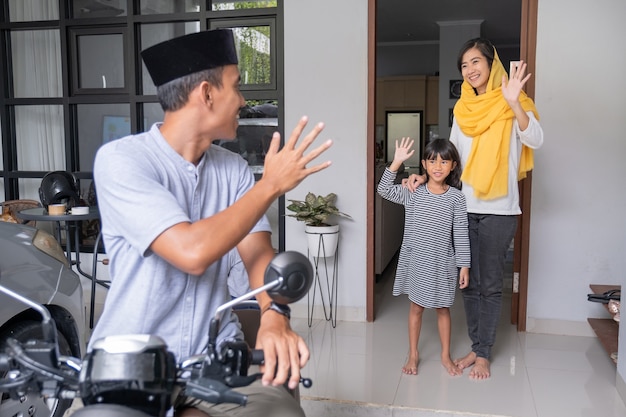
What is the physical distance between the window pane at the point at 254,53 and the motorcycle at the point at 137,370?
3366mm

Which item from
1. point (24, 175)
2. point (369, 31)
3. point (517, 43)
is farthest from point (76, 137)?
point (517, 43)

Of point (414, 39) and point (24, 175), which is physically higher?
point (414, 39)

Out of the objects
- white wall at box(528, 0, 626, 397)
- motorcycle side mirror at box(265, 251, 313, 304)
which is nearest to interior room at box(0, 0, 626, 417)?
white wall at box(528, 0, 626, 397)

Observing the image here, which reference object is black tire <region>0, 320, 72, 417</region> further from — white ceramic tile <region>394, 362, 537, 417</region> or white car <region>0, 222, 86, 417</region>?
white ceramic tile <region>394, 362, 537, 417</region>

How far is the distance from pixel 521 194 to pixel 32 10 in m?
3.82

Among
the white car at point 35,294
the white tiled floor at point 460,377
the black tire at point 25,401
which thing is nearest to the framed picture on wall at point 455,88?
the white tiled floor at point 460,377

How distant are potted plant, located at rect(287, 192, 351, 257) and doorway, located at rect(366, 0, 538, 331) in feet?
0.88

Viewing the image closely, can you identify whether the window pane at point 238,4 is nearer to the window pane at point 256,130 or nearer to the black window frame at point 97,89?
the black window frame at point 97,89

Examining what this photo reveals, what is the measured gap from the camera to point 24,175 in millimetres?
4922

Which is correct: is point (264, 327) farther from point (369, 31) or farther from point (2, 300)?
point (369, 31)

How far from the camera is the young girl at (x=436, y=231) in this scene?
313cm

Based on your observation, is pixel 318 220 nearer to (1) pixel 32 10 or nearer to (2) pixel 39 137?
(2) pixel 39 137

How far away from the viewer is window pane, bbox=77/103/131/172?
15.4ft

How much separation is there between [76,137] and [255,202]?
402cm
